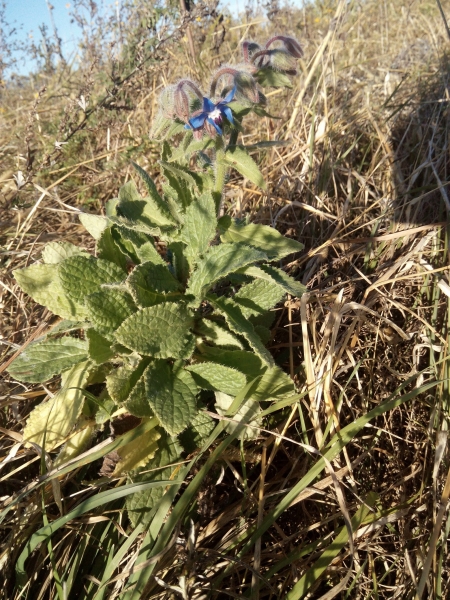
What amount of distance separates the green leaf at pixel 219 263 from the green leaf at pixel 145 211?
245 mm

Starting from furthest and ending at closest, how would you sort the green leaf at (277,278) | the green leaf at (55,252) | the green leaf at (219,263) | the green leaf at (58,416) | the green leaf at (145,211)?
1. the green leaf at (55,252)
2. the green leaf at (145,211)
3. the green leaf at (58,416)
4. the green leaf at (277,278)
5. the green leaf at (219,263)

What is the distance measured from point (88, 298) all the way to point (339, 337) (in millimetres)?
900

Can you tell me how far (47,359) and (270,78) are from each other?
119cm

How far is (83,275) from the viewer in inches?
62.2

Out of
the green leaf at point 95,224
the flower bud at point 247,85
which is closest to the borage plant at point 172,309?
the flower bud at point 247,85

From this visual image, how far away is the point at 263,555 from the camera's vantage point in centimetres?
142

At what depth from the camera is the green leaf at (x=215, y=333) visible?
62.9 inches

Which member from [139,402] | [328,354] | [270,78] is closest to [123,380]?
[139,402]

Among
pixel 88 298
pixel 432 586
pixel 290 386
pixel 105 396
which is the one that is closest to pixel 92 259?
pixel 88 298

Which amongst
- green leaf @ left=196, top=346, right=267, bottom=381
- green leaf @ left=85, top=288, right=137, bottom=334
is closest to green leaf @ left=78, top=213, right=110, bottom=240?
green leaf @ left=85, top=288, right=137, bottom=334

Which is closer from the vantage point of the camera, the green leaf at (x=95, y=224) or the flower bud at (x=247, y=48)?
the flower bud at (x=247, y=48)

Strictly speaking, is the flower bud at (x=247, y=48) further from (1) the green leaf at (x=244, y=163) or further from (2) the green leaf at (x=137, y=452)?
(2) the green leaf at (x=137, y=452)

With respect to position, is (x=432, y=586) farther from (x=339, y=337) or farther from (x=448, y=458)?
(x=339, y=337)

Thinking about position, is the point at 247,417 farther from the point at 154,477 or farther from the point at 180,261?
the point at 180,261
